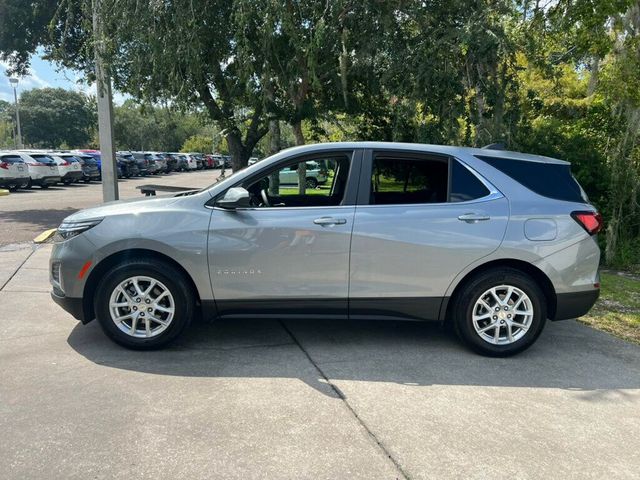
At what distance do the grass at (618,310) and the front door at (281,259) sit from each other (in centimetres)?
300

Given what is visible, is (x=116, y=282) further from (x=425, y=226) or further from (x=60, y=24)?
(x=60, y=24)

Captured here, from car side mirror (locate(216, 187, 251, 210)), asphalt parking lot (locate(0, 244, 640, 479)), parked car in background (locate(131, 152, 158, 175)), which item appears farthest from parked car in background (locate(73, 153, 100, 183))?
car side mirror (locate(216, 187, 251, 210))

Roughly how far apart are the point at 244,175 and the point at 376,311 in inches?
63.2

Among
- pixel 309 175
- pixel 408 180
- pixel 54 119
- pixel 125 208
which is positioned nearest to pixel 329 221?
pixel 408 180

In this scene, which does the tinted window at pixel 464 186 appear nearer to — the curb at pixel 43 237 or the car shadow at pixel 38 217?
the curb at pixel 43 237

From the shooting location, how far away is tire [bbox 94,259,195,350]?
4.38 metres

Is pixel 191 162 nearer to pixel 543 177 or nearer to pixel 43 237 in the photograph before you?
pixel 43 237

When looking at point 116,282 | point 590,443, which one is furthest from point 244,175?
point 590,443

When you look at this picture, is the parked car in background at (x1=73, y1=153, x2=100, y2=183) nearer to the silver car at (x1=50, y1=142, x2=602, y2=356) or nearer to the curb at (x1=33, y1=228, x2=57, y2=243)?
the curb at (x1=33, y1=228, x2=57, y2=243)

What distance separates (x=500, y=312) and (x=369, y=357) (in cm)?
117

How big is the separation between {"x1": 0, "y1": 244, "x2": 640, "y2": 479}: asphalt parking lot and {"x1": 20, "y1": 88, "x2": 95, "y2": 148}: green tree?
6946cm

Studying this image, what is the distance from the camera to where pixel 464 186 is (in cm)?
457

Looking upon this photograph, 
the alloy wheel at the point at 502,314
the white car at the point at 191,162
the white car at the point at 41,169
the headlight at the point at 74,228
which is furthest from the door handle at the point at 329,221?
the white car at the point at 191,162

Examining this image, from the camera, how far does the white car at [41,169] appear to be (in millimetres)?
22828
